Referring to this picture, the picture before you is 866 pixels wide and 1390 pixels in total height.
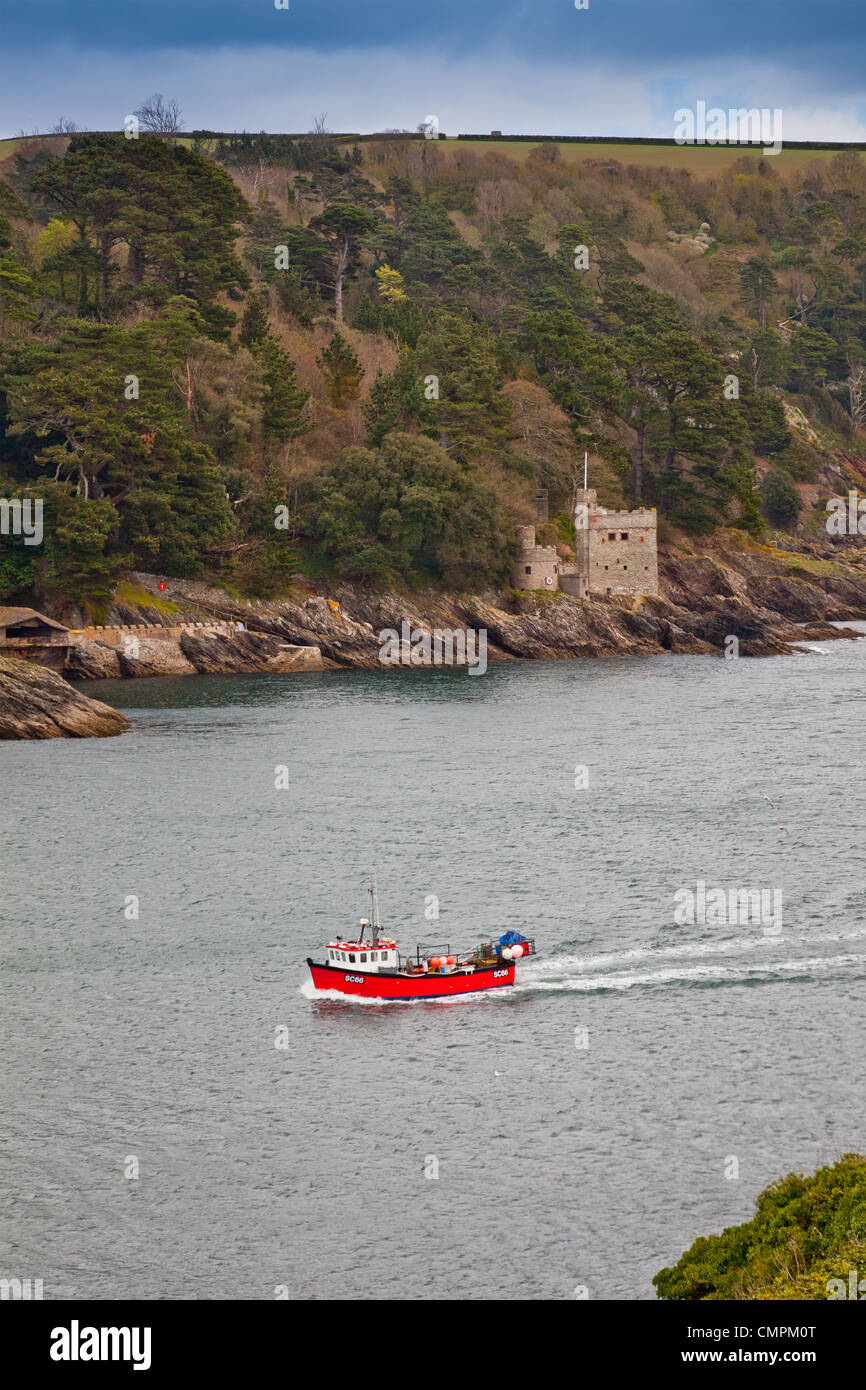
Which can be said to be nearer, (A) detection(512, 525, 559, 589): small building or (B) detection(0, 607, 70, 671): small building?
(B) detection(0, 607, 70, 671): small building

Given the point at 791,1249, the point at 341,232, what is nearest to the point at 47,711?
the point at 791,1249

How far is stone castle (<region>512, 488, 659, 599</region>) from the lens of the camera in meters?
148

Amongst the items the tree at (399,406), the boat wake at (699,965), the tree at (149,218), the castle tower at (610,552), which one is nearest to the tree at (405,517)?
the tree at (399,406)

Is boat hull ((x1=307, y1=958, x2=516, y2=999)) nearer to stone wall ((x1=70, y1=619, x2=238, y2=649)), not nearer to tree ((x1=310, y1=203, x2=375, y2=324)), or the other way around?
stone wall ((x1=70, y1=619, x2=238, y2=649))

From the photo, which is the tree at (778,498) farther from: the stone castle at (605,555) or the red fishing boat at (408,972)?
the red fishing boat at (408,972)

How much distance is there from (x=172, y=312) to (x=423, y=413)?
26924 mm

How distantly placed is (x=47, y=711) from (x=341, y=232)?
9896 cm

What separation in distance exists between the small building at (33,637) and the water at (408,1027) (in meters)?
31.4

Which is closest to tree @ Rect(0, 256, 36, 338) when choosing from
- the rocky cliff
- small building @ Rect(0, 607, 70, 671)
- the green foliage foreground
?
the rocky cliff

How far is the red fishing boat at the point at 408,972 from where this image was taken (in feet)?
150

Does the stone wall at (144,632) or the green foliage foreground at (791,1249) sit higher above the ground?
the stone wall at (144,632)

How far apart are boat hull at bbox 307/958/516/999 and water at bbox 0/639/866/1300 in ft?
1.81
